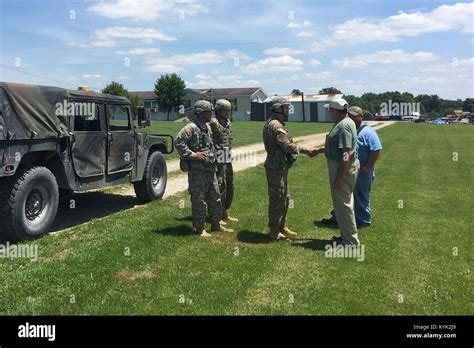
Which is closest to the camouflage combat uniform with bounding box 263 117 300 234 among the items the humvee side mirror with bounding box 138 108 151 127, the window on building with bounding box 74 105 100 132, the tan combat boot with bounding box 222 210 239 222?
the tan combat boot with bounding box 222 210 239 222

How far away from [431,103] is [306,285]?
12976cm

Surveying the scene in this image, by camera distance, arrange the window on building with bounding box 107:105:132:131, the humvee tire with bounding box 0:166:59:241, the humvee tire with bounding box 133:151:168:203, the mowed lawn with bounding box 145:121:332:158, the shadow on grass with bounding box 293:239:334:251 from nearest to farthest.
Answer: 1. the humvee tire with bounding box 0:166:59:241
2. the shadow on grass with bounding box 293:239:334:251
3. the window on building with bounding box 107:105:132:131
4. the humvee tire with bounding box 133:151:168:203
5. the mowed lawn with bounding box 145:121:332:158

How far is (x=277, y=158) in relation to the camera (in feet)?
20.8

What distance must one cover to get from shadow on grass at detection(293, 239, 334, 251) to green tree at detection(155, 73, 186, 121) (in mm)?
69631

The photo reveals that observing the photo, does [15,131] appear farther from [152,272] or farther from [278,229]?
[278,229]

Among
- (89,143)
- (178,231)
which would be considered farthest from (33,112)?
(178,231)

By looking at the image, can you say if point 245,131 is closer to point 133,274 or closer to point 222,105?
point 222,105

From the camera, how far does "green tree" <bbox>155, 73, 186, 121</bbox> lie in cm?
7381

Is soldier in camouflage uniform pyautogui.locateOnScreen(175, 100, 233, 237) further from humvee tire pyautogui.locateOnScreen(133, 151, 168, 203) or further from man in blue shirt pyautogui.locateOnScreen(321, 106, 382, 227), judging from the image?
humvee tire pyautogui.locateOnScreen(133, 151, 168, 203)

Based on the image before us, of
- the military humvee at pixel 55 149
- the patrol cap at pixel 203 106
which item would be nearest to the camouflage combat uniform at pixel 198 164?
the patrol cap at pixel 203 106

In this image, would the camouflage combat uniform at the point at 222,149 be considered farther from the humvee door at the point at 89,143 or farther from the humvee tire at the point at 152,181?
the humvee tire at the point at 152,181

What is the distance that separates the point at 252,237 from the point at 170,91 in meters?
70.0

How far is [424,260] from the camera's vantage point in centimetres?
597
